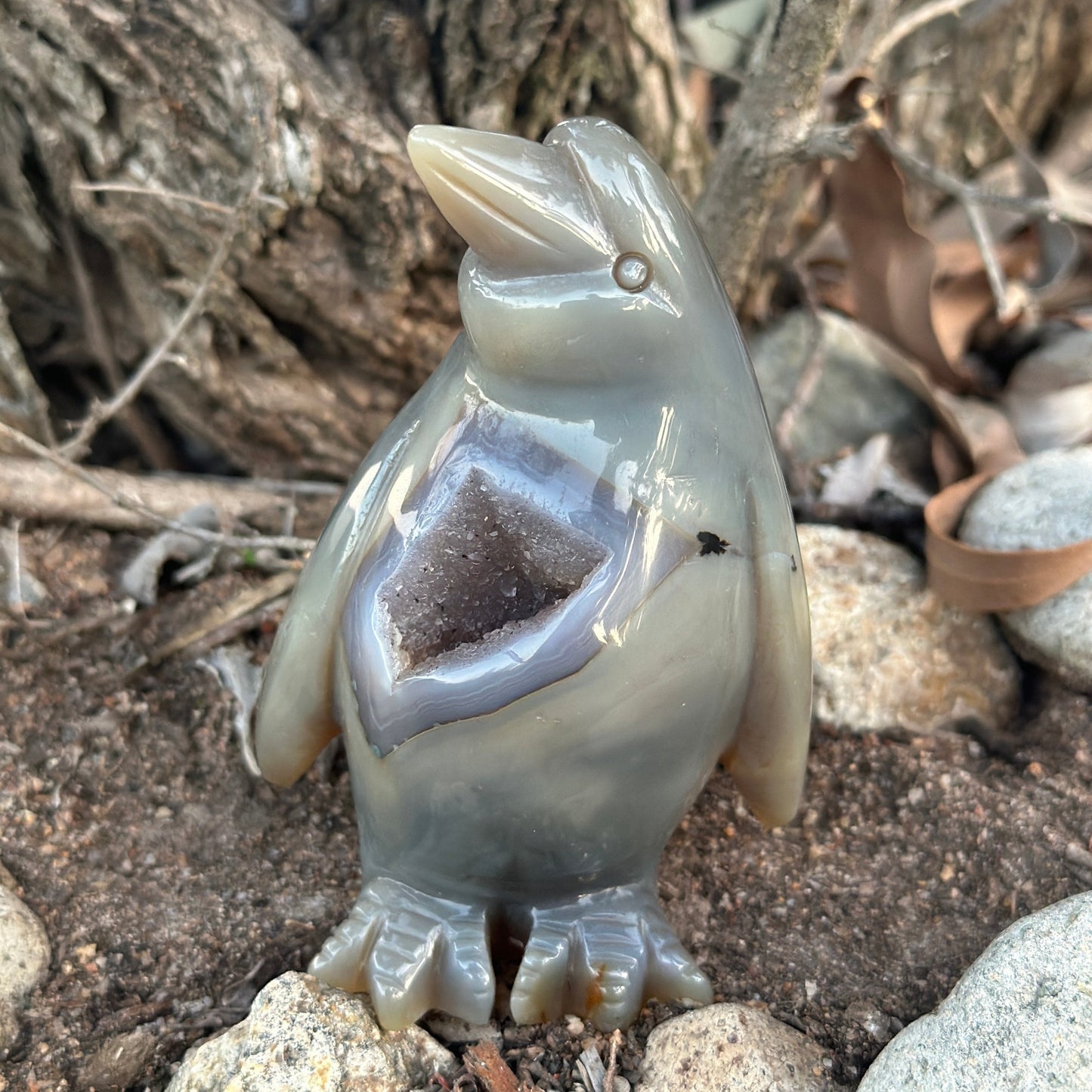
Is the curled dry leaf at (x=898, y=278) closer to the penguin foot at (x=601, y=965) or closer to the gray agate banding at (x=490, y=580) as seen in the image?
the gray agate banding at (x=490, y=580)

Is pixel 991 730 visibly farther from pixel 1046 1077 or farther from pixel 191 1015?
pixel 191 1015

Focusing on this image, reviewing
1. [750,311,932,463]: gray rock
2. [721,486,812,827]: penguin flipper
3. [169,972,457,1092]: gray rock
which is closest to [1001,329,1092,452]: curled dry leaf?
[750,311,932,463]: gray rock

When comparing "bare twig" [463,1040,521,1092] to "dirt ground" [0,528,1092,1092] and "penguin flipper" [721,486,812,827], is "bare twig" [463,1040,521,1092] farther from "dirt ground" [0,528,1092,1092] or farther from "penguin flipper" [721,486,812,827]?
"penguin flipper" [721,486,812,827]

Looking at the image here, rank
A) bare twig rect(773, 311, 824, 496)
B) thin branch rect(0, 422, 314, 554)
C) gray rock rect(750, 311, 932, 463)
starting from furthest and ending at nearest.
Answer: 1. gray rock rect(750, 311, 932, 463)
2. bare twig rect(773, 311, 824, 496)
3. thin branch rect(0, 422, 314, 554)

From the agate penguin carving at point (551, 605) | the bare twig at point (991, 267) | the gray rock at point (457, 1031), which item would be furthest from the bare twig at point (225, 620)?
the bare twig at point (991, 267)

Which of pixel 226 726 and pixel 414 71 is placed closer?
pixel 226 726

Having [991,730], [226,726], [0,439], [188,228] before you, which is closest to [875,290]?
[991,730]
